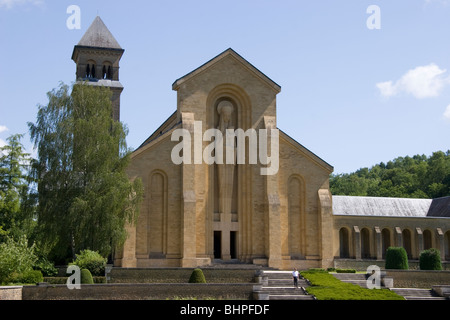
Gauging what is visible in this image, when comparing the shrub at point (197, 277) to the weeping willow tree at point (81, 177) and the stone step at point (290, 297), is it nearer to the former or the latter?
the stone step at point (290, 297)

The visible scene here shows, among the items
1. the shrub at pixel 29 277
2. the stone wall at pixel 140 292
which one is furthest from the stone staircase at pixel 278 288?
the shrub at pixel 29 277

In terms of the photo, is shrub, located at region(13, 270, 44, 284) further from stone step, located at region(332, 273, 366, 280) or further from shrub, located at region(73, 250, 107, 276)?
stone step, located at region(332, 273, 366, 280)

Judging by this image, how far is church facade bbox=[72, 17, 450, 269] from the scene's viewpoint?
4441 cm

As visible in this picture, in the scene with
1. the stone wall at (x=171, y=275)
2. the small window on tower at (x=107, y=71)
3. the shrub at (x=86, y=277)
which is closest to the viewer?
the shrub at (x=86, y=277)

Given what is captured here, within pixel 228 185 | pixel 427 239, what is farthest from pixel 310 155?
pixel 427 239

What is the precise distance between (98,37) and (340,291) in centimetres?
4138

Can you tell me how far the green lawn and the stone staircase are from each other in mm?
596

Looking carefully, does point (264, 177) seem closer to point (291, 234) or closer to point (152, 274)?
point (291, 234)

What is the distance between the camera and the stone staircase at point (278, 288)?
3488 cm

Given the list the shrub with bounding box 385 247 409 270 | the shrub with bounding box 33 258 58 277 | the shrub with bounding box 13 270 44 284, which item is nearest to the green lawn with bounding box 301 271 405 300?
the shrub with bounding box 385 247 409 270

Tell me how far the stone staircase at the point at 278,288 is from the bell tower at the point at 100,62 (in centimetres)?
2942

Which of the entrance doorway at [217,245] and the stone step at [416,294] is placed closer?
the stone step at [416,294]

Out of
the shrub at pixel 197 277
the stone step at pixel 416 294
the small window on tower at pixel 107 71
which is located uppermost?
the small window on tower at pixel 107 71
